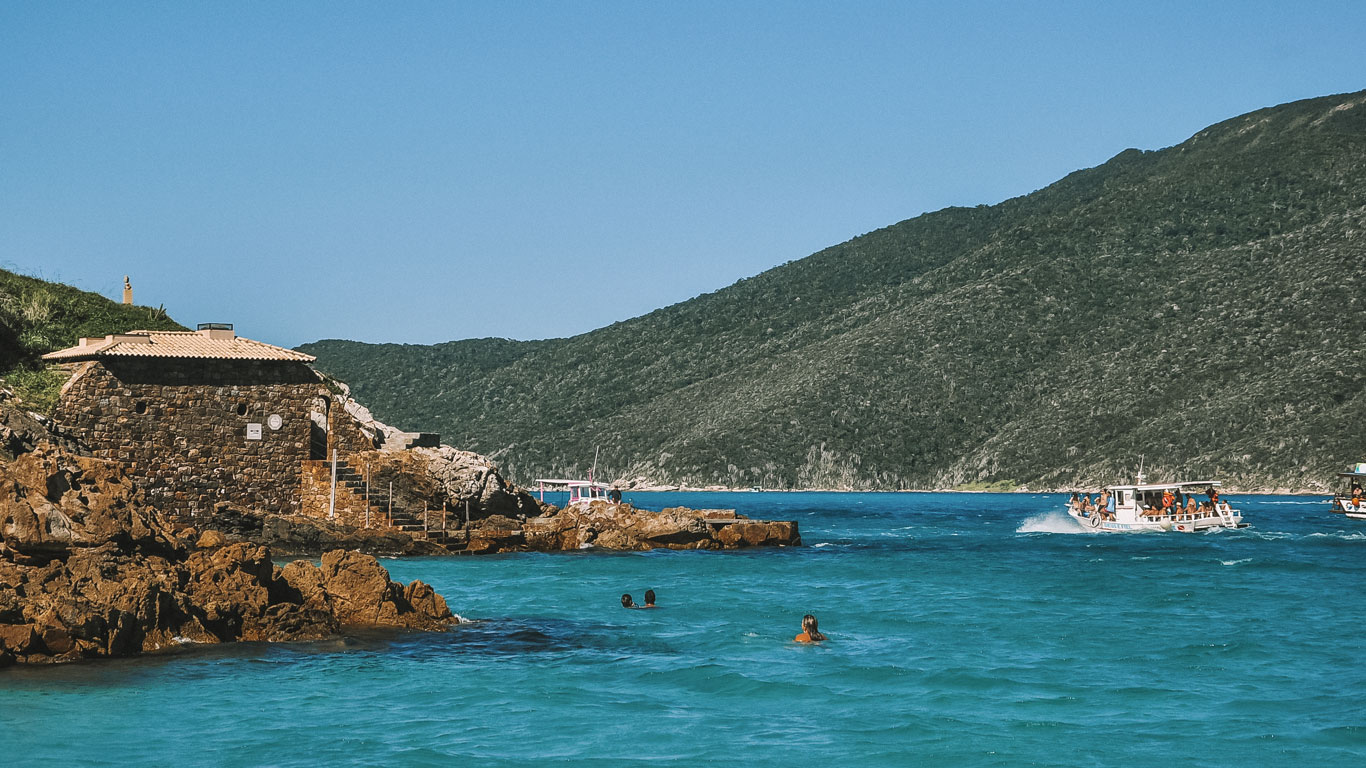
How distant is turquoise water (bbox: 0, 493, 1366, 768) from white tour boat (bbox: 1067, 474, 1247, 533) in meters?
27.0

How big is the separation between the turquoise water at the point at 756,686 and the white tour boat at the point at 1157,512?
27.0 meters

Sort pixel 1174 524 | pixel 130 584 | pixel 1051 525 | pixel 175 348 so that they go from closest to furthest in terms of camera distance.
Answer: pixel 130 584 < pixel 175 348 < pixel 1174 524 < pixel 1051 525

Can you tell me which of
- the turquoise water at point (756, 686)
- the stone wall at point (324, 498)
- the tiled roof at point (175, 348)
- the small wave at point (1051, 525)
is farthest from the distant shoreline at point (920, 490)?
the tiled roof at point (175, 348)

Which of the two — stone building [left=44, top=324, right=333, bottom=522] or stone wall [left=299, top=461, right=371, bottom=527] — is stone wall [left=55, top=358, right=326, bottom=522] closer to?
stone building [left=44, top=324, right=333, bottom=522]

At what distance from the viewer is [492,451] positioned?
174m

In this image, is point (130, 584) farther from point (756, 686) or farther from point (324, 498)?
point (324, 498)

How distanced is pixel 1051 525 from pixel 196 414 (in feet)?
148

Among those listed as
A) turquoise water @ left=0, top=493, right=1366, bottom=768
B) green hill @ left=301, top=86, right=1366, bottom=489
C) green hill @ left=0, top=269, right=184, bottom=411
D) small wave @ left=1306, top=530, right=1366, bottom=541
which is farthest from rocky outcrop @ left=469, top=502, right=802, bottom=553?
green hill @ left=301, top=86, right=1366, bottom=489

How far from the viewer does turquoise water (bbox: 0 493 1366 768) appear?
50.9 ft

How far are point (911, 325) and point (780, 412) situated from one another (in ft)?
55.7

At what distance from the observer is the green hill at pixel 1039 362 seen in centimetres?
10644

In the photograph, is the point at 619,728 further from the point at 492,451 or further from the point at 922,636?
the point at 492,451

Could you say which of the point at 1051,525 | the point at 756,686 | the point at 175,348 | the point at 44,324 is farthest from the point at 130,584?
the point at 1051,525

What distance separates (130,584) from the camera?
763 inches
